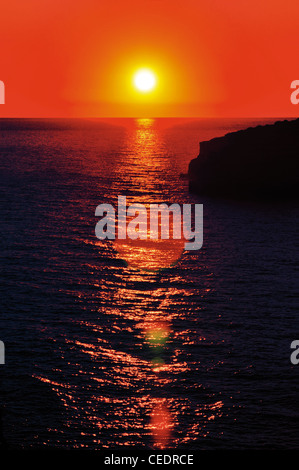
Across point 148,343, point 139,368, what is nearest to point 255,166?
point 148,343

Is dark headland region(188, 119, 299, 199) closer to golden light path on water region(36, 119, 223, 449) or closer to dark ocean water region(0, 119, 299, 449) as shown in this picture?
dark ocean water region(0, 119, 299, 449)

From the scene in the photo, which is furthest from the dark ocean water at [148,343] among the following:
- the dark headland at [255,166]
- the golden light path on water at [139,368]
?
the dark headland at [255,166]

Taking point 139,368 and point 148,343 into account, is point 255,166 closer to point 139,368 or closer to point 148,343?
point 148,343

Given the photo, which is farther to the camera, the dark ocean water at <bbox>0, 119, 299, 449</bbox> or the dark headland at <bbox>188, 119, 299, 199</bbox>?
the dark headland at <bbox>188, 119, 299, 199</bbox>

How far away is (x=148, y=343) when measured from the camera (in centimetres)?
4738

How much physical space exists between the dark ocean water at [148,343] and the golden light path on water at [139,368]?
11cm

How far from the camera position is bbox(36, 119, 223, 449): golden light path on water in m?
36.0

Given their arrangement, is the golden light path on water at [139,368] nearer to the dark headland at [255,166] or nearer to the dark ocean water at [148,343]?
the dark ocean water at [148,343]

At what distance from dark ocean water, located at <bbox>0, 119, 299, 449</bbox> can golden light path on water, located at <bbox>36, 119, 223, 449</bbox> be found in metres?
0.11

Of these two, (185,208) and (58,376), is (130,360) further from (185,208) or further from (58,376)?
(185,208)

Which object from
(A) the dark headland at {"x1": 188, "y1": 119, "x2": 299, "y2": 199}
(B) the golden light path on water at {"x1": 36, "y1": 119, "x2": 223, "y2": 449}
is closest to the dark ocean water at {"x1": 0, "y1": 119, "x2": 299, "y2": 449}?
(B) the golden light path on water at {"x1": 36, "y1": 119, "x2": 223, "y2": 449}

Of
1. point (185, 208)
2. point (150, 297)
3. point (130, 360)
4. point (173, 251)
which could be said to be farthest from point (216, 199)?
point (130, 360)

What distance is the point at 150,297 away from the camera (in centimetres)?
5841

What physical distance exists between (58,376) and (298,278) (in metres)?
31.1
